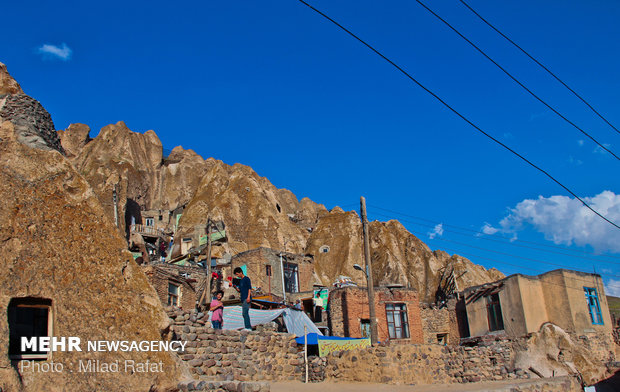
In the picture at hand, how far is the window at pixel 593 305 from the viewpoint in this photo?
2517cm

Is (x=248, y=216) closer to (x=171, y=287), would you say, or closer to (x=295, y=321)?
(x=171, y=287)

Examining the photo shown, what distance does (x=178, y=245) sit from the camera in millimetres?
49719

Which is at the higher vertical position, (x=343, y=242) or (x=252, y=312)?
(x=343, y=242)

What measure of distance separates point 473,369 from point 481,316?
13.3 metres

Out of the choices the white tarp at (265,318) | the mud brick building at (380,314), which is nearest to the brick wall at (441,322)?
the mud brick building at (380,314)

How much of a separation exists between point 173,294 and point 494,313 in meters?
17.6

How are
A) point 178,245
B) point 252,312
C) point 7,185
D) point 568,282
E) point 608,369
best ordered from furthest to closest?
point 178,245, point 568,282, point 608,369, point 252,312, point 7,185

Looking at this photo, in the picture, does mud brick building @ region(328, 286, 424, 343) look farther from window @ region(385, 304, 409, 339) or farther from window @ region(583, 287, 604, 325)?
window @ region(583, 287, 604, 325)

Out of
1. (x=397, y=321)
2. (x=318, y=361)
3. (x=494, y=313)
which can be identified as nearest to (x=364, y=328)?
(x=397, y=321)

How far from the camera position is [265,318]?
1609 cm

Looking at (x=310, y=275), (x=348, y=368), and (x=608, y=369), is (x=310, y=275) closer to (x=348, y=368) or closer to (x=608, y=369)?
(x=608, y=369)

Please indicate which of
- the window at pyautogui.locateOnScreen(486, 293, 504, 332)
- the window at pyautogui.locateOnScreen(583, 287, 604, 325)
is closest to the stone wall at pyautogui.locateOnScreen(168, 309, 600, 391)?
the window at pyautogui.locateOnScreen(486, 293, 504, 332)

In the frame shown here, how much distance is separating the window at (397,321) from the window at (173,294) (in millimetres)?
12332

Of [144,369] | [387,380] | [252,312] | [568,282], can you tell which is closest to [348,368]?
[387,380]
